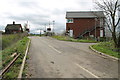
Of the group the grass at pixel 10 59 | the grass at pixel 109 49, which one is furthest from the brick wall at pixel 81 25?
the grass at pixel 10 59

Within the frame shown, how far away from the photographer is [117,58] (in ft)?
39.4

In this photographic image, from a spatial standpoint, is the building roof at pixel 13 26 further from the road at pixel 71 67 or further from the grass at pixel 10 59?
the road at pixel 71 67

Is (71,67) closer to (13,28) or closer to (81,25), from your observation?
(81,25)

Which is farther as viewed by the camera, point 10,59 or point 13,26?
point 13,26

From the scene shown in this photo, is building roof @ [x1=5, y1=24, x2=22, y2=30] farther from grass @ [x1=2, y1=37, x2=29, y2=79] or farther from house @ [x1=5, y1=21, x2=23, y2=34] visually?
grass @ [x1=2, y1=37, x2=29, y2=79]

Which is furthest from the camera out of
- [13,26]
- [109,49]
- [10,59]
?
[13,26]

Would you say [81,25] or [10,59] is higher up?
[81,25]

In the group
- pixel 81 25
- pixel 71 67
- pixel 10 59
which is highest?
pixel 81 25

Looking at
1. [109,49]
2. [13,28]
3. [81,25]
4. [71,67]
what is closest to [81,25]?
[81,25]

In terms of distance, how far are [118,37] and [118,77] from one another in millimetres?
10338

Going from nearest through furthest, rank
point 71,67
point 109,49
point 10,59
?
point 71,67, point 10,59, point 109,49

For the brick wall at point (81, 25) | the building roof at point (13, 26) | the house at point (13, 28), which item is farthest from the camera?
the building roof at point (13, 26)

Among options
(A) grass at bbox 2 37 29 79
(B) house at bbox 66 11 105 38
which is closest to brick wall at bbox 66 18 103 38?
(B) house at bbox 66 11 105 38

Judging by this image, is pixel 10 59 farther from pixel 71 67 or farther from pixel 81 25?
pixel 81 25
